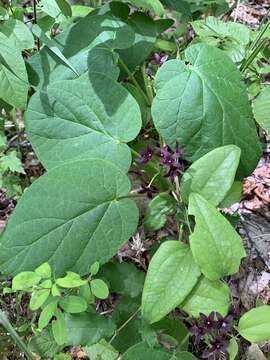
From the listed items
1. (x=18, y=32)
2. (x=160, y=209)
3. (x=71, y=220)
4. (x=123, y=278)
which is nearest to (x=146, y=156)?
(x=160, y=209)

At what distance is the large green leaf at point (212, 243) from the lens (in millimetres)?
1399

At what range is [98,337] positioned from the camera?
1.51 m

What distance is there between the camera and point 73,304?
1399 millimetres

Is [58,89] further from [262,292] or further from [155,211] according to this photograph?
[262,292]

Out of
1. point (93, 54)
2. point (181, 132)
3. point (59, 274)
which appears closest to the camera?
point (59, 274)

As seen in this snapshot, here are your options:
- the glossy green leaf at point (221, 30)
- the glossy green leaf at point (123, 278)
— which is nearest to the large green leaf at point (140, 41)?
the glossy green leaf at point (221, 30)

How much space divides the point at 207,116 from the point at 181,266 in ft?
1.60

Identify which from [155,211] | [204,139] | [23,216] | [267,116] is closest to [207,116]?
[204,139]

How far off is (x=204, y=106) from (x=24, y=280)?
76cm

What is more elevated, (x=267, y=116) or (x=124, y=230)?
(x=267, y=116)

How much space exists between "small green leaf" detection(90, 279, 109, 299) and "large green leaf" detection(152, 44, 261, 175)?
19.4 inches

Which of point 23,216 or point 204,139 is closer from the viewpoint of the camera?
point 23,216

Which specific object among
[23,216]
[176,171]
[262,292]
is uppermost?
[176,171]

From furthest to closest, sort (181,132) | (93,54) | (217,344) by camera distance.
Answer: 1. (93,54)
2. (181,132)
3. (217,344)
